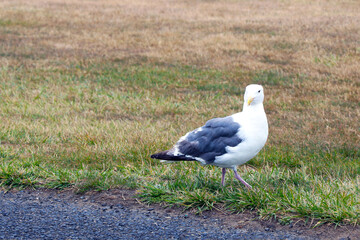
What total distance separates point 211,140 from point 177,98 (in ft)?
19.3

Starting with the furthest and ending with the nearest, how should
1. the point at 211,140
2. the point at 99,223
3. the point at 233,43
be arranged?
the point at 233,43, the point at 211,140, the point at 99,223

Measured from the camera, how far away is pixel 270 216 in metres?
4.64

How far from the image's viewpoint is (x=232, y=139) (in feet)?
16.3

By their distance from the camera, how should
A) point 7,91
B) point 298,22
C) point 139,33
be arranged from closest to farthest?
point 7,91
point 139,33
point 298,22

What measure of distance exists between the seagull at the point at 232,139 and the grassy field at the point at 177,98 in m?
0.33

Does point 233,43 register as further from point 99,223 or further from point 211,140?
point 99,223

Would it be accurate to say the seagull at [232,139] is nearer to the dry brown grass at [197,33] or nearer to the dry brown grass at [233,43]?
the dry brown grass at [233,43]

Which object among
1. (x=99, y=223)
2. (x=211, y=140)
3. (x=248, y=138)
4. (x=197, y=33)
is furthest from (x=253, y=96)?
(x=197, y=33)

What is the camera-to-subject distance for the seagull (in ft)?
16.1

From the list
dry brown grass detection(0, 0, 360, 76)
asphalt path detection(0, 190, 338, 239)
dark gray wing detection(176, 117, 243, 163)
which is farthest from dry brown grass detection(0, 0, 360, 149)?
asphalt path detection(0, 190, 338, 239)

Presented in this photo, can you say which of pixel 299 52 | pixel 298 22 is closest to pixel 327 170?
pixel 299 52

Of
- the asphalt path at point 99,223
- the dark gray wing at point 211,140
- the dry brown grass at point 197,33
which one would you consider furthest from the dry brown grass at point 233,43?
the asphalt path at point 99,223

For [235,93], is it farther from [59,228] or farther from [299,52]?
[59,228]

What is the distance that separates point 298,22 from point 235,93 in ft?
31.3
